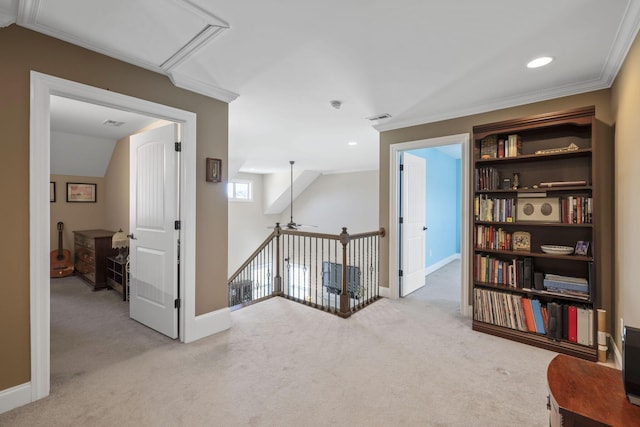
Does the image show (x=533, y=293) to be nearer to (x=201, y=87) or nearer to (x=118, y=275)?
(x=201, y=87)

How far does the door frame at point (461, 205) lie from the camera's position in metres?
3.37

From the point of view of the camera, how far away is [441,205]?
6484mm

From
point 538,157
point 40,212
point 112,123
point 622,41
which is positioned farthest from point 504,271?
point 112,123

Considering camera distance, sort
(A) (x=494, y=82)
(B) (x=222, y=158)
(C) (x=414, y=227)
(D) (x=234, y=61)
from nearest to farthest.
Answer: (D) (x=234, y=61)
(A) (x=494, y=82)
(B) (x=222, y=158)
(C) (x=414, y=227)

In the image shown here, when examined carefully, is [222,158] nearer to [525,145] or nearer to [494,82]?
[494,82]

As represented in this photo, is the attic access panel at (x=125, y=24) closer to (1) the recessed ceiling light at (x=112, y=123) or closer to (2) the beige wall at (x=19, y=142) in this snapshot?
(2) the beige wall at (x=19, y=142)

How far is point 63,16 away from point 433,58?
7.96 feet

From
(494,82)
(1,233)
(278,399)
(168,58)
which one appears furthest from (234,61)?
(278,399)

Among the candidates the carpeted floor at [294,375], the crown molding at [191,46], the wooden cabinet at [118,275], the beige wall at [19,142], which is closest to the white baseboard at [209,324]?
the carpeted floor at [294,375]

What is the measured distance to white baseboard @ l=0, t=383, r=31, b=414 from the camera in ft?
5.82

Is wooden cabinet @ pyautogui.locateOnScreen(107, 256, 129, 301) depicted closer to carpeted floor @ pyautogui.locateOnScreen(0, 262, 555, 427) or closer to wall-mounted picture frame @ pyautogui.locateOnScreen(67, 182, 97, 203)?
carpeted floor @ pyautogui.locateOnScreen(0, 262, 555, 427)

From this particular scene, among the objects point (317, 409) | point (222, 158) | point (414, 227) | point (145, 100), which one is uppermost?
point (145, 100)

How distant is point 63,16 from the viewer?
1.77 m

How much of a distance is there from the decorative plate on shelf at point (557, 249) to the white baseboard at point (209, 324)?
3064 millimetres
